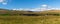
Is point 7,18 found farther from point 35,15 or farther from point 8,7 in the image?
point 35,15

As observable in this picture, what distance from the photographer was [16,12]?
10.5 feet

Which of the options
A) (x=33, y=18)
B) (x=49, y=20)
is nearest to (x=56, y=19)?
(x=49, y=20)

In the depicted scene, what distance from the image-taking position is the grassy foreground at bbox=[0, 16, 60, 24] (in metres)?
3.19

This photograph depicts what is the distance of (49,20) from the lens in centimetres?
321

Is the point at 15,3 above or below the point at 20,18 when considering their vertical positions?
above

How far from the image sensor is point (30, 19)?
10.5 feet

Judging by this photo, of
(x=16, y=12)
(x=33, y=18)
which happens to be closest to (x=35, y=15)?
(x=33, y=18)

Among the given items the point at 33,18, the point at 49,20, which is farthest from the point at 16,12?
the point at 49,20

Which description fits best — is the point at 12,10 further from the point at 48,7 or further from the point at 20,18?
the point at 48,7

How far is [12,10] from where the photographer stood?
10.4 ft

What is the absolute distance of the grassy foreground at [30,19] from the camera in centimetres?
319

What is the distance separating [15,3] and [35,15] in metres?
0.31

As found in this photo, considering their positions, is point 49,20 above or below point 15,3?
below

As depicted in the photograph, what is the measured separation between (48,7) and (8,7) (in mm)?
528
